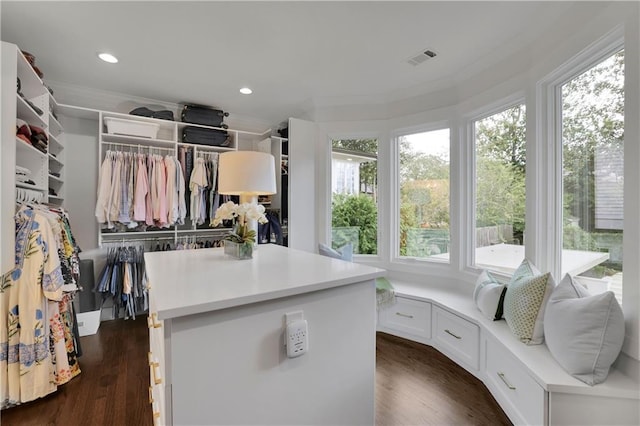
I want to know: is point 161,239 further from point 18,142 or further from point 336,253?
point 336,253

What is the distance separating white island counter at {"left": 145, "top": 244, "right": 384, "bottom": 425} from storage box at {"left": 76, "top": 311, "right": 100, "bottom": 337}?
2.25 metres

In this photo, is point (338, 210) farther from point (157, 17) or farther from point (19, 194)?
point (19, 194)

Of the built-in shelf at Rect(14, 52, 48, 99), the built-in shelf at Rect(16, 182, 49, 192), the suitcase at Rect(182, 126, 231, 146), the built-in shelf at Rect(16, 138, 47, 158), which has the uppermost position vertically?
the built-in shelf at Rect(14, 52, 48, 99)

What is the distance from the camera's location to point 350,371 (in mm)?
1174

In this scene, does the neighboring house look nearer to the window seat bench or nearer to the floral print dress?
the window seat bench

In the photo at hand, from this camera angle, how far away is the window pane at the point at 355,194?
349 centimetres

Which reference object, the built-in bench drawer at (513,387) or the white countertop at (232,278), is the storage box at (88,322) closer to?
the white countertop at (232,278)

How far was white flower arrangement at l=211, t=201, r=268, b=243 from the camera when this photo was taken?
159 cm

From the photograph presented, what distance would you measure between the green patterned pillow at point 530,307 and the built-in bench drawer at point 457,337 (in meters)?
0.36

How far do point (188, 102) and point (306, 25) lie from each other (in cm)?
206

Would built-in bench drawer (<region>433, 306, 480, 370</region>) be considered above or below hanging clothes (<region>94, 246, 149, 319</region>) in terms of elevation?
below

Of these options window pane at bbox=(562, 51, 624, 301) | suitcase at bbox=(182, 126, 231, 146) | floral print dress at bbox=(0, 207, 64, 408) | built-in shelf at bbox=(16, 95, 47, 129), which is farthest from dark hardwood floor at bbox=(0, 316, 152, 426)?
window pane at bbox=(562, 51, 624, 301)

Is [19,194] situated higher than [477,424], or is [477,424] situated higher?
[19,194]

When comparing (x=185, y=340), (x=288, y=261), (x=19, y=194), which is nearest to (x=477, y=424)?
(x=288, y=261)
